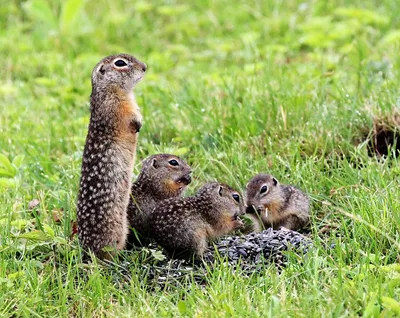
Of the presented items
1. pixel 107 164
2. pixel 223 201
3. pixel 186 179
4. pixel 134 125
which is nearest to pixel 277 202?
pixel 223 201

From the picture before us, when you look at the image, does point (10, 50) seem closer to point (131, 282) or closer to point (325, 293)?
point (131, 282)

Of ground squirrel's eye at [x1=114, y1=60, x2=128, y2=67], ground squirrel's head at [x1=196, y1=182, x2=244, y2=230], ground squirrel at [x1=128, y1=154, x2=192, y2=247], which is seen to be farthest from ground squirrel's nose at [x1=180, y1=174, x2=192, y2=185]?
ground squirrel's eye at [x1=114, y1=60, x2=128, y2=67]

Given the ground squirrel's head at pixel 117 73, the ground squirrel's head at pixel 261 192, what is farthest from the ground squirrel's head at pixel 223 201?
the ground squirrel's head at pixel 117 73

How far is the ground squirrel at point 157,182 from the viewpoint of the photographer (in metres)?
6.78

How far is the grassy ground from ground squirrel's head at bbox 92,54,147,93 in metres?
1.03

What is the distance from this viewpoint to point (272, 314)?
5.04 meters

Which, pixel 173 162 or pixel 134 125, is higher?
pixel 134 125

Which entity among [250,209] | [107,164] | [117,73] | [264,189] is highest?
[117,73]

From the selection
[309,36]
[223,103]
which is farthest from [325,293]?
[309,36]

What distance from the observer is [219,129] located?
7969mm

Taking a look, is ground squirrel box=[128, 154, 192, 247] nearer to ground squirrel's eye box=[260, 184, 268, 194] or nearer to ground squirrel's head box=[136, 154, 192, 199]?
ground squirrel's head box=[136, 154, 192, 199]

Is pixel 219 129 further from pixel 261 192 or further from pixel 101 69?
pixel 101 69

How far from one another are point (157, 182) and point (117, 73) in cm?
92

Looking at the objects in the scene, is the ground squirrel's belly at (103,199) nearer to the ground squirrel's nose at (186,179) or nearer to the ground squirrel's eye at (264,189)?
the ground squirrel's nose at (186,179)
